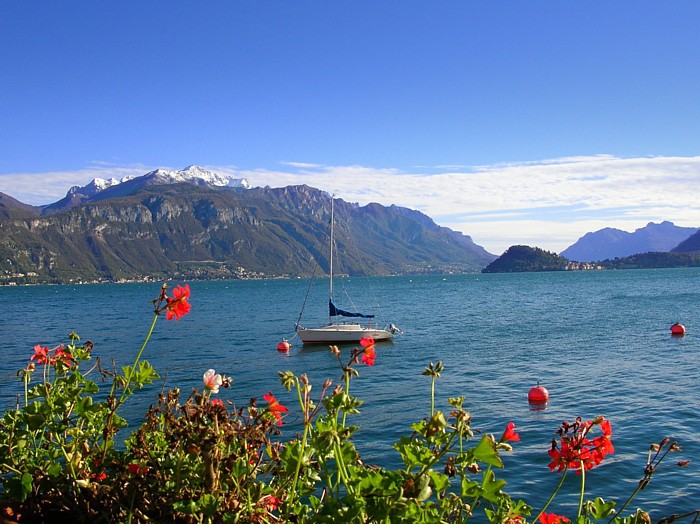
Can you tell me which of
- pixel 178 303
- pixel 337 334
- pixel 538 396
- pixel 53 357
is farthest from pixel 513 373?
pixel 178 303

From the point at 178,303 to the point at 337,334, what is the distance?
30.7 metres

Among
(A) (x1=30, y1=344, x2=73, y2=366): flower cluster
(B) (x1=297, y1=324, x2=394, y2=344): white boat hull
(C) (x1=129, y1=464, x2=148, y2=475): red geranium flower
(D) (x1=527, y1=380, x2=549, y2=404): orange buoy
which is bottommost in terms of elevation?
(B) (x1=297, y1=324, x2=394, y2=344): white boat hull

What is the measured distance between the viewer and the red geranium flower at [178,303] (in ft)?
9.50

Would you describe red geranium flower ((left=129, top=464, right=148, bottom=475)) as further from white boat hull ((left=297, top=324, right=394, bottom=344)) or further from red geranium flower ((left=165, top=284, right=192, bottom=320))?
white boat hull ((left=297, top=324, right=394, bottom=344))

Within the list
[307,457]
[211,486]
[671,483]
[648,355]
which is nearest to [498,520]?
[307,457]

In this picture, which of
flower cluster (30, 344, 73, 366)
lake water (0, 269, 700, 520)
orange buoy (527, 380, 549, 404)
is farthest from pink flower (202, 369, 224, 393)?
orange buoy (527, 380, 549, 404)

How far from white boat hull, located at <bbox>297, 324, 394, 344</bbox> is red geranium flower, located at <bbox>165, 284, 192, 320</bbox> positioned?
29.2 m

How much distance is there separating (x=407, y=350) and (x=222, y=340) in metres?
14.2

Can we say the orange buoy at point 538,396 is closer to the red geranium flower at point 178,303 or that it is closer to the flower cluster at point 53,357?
the flower cluster at point 53,357

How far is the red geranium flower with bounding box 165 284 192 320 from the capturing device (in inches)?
114

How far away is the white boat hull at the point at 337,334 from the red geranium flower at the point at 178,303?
29213 millimetres

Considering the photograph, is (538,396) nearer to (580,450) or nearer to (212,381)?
(580,450)

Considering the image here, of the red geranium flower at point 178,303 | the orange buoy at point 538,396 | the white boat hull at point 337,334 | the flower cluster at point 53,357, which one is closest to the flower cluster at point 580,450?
the red geranium flower at point 178,303

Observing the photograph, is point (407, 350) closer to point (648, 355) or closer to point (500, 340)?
point (500, 340)
